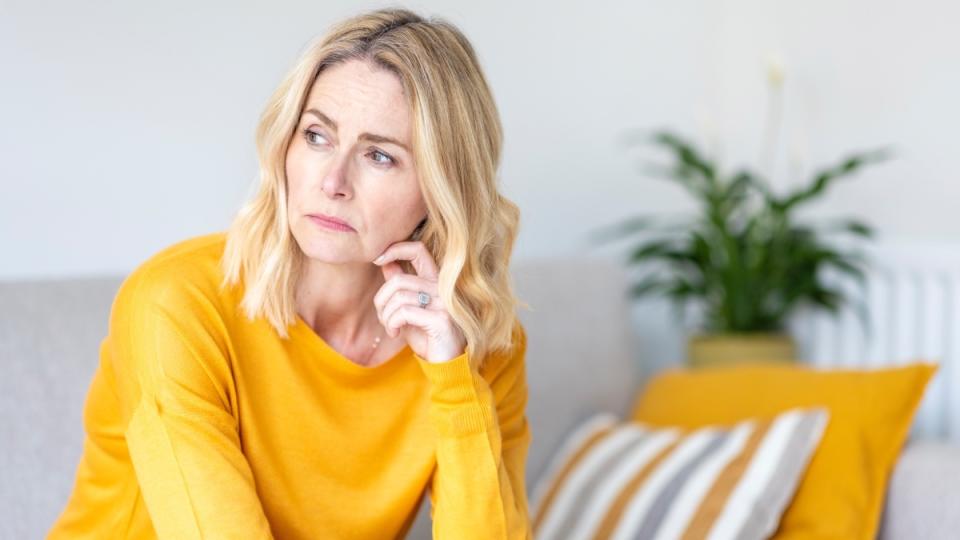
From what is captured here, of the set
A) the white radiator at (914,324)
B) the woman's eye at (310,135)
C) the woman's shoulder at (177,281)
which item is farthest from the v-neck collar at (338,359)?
the white radiator at (914,324)

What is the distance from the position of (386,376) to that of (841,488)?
0.81 m

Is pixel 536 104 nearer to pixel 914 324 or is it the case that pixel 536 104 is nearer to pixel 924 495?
pixel 914 324

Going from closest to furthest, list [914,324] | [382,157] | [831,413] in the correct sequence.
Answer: [382,157] < [831,413] < [914,324]

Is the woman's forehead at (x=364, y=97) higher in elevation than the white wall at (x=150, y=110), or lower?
higher

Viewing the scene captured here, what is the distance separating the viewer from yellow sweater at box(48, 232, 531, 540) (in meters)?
1.24

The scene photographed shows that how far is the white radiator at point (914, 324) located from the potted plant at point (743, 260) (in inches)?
2.7

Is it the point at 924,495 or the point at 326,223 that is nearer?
the point at 326,223

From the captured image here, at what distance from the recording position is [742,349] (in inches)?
109

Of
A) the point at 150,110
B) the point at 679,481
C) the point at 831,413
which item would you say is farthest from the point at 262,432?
the point at 831,413

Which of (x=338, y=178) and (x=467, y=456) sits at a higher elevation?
(x=338, y=178)

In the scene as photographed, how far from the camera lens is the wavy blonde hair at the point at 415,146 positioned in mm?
1328

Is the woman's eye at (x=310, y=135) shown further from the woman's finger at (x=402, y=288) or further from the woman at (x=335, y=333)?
the woman's finger at (x=402, y=288)

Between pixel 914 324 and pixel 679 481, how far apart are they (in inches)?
43.3

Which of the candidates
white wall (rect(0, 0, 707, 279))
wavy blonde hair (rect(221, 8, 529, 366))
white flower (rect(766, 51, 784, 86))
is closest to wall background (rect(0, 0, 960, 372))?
white wall (rect(0, 0, 707, 279))
